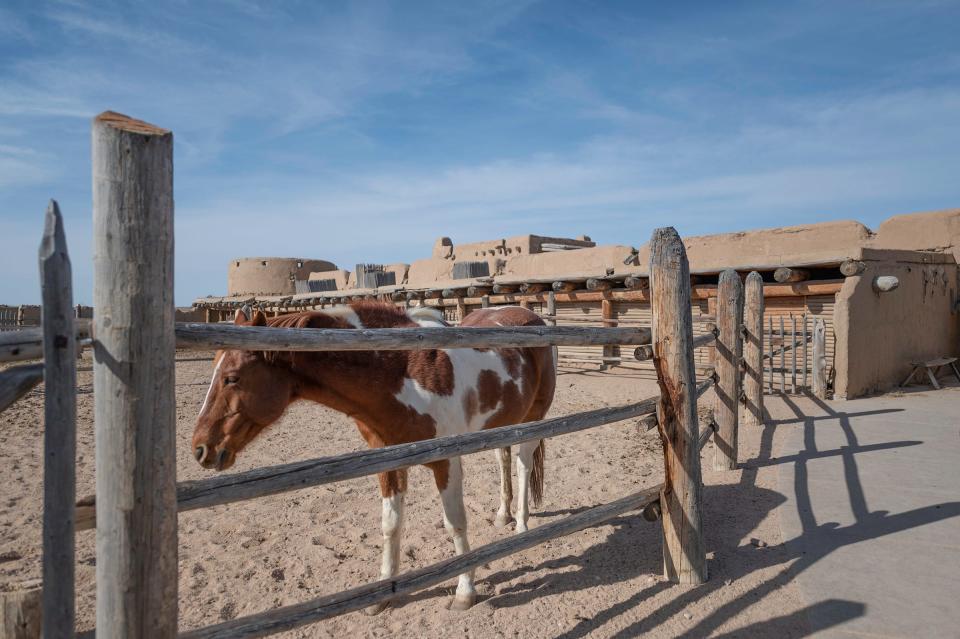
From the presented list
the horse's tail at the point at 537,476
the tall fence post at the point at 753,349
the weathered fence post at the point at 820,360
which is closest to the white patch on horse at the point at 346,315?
the horse's tail at the point at 537,476

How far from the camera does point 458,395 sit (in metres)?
3.51

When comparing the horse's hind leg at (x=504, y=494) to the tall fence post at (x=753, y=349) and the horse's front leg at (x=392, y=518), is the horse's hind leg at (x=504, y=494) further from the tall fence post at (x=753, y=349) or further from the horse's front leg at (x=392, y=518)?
the tall fence post at (x=753, y=349)

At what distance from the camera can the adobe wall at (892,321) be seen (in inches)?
358

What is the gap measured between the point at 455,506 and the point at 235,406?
1.36 metres

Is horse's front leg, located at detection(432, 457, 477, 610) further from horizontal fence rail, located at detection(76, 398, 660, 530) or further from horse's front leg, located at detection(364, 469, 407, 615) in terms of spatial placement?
horizontal fence rail, located at detection(76, 398, 660, 530)

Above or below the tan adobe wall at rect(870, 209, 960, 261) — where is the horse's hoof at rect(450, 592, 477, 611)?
below

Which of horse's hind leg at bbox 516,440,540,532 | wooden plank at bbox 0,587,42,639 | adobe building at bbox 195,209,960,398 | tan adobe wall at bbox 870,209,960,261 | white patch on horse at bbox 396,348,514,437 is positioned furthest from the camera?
tan adobe wall at bbox 870,209,960,261

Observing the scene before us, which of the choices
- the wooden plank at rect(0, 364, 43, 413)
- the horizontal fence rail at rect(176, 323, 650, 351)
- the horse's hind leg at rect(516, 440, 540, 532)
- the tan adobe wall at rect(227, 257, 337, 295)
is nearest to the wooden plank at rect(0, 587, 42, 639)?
the wooden plank at rect(0, 364, 43, 413)

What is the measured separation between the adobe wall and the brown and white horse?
7362 mm

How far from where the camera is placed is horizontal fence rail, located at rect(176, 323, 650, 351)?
1766mm

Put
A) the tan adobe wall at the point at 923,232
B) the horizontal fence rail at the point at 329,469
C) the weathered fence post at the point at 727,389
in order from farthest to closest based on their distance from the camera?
the tan adobe wall at the point at 923,232 < the weathered fence post at the point at 727,389 < the horizontal fence rail at the point at 329,469

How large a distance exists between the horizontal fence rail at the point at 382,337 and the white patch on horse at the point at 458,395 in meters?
0.85

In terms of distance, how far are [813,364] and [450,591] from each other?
8057 mm

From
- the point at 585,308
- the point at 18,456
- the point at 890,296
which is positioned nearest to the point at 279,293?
the point at 585,308
